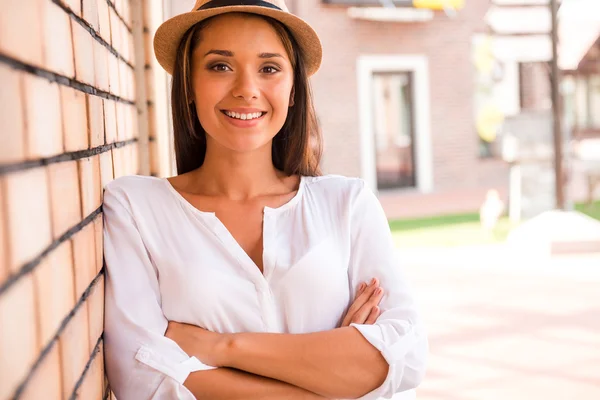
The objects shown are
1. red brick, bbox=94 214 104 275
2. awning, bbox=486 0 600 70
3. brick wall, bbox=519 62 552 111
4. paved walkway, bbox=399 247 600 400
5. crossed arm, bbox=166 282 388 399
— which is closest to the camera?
red brick, bbox=94 214 104 275

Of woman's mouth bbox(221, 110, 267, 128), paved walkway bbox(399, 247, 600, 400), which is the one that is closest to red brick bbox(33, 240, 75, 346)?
woman's mouth bbox(221, 110, 267, 128)

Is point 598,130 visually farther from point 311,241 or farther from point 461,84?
point 311,241

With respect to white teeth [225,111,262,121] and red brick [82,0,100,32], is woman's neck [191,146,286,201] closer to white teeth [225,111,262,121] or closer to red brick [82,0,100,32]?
white teeth [225,111,262,121]

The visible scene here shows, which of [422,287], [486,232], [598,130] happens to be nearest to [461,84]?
[598,130]

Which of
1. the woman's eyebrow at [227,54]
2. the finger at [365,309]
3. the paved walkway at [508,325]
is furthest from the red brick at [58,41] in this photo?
the paved walkway at [508,325]

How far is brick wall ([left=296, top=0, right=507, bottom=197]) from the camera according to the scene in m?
14.0

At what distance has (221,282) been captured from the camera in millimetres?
1723

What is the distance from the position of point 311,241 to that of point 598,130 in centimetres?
1674

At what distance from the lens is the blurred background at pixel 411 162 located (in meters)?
0.92

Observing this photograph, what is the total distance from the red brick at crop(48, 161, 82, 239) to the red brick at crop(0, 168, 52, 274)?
0.14 feet

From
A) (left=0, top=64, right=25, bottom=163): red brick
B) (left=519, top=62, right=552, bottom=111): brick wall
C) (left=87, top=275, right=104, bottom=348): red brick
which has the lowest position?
(left=87, top=275, right=104, bottom=348): red brick

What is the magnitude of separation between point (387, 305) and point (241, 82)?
2.06 feet

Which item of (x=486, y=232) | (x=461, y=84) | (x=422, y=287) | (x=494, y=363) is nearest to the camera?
(x=494, y=363)

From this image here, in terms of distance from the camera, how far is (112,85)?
1.83 m
